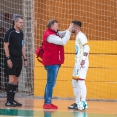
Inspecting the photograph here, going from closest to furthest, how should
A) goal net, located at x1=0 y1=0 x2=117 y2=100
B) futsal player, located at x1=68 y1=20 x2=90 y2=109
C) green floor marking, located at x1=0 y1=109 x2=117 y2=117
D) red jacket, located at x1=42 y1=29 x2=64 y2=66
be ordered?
green floor marking, located at x1=0 y1=109 x2=117 y2=117 → futsal player, located at x1=68 y1=20 x2=90 y2=109 → red jacket, located at x1=42 y1=29 x2=64 y2=66 → goal net, located at x1=0 y1=0 x2=117 y2=100

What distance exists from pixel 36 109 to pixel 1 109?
0.73m

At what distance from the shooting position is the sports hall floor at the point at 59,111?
9.82 metres

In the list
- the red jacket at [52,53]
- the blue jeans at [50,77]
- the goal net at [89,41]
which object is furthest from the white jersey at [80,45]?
the goal net at [89,41]

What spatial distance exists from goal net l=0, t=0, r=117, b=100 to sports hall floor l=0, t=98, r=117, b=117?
965 millimetres

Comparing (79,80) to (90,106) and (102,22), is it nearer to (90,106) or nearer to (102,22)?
(90,106)

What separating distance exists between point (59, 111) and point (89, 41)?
3321mm

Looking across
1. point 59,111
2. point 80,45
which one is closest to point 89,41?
point 80,45

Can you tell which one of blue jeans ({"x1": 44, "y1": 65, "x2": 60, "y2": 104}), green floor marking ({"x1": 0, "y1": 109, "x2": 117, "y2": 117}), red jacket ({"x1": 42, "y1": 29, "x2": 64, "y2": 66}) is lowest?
green floor marking ({"x1": 0, "y1": 109, "x2": 117, "y2": 117})

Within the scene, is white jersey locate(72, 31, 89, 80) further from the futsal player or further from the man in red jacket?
the man in red jacket

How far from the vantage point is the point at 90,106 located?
11578mm

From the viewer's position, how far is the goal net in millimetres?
13188

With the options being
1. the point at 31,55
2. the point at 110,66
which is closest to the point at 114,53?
the point at 110,66

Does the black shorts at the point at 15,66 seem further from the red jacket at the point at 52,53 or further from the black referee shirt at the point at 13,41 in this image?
the red jacket at the point at 52,53

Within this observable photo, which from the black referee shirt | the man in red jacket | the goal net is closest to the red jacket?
the man in red jacket
